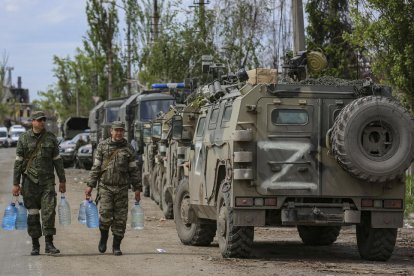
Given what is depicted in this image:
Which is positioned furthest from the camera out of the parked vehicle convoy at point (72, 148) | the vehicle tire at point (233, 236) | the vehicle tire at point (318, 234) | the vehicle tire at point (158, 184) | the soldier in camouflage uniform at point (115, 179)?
the parked vehicle convoy at point (72, 148)

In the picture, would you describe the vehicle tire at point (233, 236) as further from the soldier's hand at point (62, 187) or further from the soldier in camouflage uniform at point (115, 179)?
the soldier's hand at point (62, 187)

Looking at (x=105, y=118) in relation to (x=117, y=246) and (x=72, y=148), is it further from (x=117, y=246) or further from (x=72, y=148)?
(x=117, y=246)

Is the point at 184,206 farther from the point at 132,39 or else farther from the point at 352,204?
the point at 132,39

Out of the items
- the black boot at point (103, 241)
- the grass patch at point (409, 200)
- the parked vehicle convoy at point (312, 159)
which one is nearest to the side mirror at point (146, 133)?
the grass patch at point (409, 200)

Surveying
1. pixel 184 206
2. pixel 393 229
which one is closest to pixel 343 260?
pixel 393 229

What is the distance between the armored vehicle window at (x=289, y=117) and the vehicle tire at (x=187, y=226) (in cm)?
276

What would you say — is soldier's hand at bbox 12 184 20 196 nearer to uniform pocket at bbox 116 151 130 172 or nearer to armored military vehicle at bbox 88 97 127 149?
uniform pocket at bbox 116 151 130 172

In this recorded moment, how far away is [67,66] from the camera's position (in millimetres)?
86375

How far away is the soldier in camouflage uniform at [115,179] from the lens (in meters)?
13.6

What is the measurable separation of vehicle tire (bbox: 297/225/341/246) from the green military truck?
2285 mm

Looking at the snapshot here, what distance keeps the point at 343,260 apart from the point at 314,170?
1479 mm

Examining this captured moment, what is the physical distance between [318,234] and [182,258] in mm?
3163

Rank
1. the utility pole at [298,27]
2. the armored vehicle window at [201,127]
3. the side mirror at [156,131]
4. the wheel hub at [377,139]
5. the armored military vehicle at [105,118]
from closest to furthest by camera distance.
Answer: the wheel hub at [377,139], the armored vehicle window at [201,127], the utility pole at [298,27], the side mirror at [156,131], the armored military vehicle at [105,118]

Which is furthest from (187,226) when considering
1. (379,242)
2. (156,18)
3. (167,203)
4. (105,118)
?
(156,18)
